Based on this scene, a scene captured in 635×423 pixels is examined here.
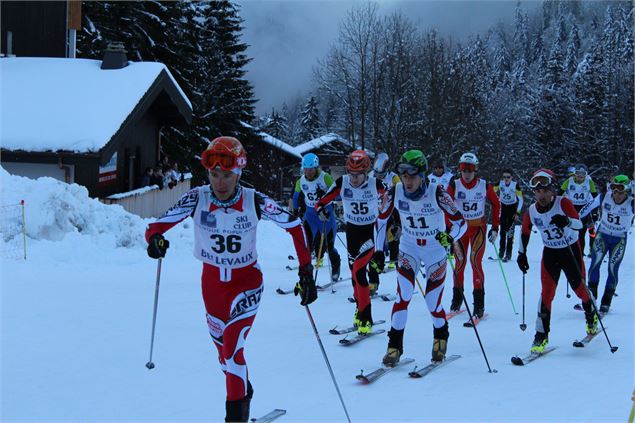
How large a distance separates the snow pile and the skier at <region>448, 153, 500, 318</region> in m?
7.39

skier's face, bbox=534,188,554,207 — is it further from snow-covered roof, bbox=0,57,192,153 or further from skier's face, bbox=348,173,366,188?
snow-covered roof, bbox=0,57,192,153

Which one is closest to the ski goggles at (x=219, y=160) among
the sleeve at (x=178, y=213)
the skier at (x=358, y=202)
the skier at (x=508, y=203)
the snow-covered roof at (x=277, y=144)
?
the sleeve at (x=178, y=213)

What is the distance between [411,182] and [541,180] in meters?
1.72

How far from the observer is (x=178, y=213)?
5.30 meters

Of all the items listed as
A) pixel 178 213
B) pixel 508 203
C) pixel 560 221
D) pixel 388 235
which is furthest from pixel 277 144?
pixel 178 213

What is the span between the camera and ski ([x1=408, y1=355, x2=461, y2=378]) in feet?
21.7

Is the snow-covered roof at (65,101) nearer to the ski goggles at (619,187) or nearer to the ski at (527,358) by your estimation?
the ski goggles at (619,187)

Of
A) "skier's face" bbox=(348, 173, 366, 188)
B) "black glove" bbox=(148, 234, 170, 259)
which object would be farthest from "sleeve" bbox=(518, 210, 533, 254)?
"black glove" bbox=(148, 234, 170, 259)

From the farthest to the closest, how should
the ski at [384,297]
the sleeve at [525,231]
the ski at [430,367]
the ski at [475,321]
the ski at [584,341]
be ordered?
the ski at [384,297] < the ski at [475,321] < the sleeve at [525,231] < the ski at [584,341] < the ski at [430,367]

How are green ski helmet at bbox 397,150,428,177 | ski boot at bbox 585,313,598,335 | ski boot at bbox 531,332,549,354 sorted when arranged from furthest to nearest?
ski boot at bbox 585,313,598,335, ski boot at bbox 531,332,549,354, green ski helmet at bbox 397,150,428,177

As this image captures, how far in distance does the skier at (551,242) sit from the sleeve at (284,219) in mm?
3449

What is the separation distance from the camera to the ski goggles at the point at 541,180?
766 cm

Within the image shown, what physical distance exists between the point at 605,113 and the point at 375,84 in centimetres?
2917

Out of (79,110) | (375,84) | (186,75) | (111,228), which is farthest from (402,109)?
(111,228)
